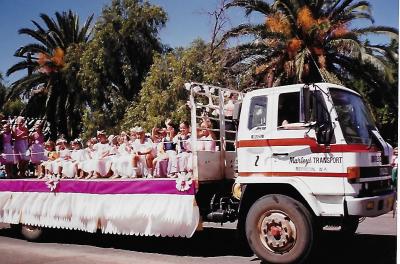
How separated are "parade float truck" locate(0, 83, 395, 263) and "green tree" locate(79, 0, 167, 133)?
1467 centimetres

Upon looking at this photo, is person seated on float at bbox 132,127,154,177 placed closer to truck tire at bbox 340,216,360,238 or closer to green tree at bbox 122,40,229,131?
truck tire at bbox 340,216,360,238

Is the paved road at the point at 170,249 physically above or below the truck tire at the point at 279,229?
below

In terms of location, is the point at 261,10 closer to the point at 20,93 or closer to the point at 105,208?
the point at 105,208

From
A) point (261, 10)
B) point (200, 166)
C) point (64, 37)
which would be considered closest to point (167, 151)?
point (200, 166)

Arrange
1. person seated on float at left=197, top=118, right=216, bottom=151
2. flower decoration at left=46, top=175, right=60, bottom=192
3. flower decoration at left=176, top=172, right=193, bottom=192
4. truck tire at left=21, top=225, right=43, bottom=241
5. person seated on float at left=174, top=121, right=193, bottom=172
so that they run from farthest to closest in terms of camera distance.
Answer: truck tire at left=21, top=225, right=43, bottom=241 → flower decoration at left=46, top=175, right=60, bottom=192 → person seated on float at left=197, top=118, right=216, bottom=151 → person seated on float at left=174, top=121, right=193, bottom=172 → flower decoration at left=176, top=172, right=193, bottom=192

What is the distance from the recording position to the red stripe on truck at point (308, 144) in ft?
18.3

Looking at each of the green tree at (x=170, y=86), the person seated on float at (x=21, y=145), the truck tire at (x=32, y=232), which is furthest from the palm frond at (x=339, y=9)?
the truck tire at (x=32, y=232)

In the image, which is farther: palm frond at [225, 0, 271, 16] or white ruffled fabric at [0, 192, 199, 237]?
palm frond at [225, 0, 271, 16]

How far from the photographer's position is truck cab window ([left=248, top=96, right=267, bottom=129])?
6.27 m

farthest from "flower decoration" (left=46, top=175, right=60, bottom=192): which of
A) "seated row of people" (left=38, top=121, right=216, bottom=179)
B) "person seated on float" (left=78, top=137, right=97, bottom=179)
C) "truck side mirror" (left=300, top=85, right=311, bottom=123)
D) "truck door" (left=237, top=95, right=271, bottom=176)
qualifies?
"truck side mirror" (left=300, top=85, right=311, bottom=123)

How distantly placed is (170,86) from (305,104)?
12909 millimetres

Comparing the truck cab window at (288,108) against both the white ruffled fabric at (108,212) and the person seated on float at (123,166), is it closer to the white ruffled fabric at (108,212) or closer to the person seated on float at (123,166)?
the white ruffled fabric at (108,212)

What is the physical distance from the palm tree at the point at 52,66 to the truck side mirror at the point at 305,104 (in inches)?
794

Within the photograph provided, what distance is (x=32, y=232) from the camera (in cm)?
894
